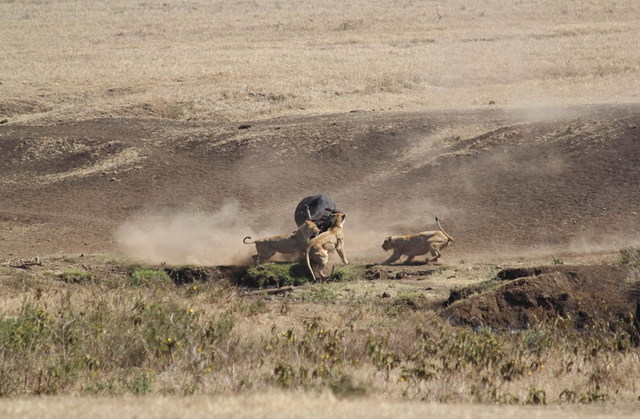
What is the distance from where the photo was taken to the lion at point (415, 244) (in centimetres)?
1856

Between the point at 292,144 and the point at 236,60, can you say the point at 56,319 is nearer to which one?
the point at 292,144

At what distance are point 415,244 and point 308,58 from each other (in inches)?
913

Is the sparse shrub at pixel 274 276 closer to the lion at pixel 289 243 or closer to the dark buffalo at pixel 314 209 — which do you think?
the lion at pixel 289 243

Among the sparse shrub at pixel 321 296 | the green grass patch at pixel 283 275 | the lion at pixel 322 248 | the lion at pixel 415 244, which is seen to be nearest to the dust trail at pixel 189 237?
the green grass patch at pixel 283 275

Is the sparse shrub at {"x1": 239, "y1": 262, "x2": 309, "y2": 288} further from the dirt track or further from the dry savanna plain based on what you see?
the dirt track

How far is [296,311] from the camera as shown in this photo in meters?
14.2

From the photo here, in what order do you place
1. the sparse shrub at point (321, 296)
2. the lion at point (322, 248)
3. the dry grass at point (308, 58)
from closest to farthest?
1. the sparse shrub at point (321, 296)
2. the lion at point (322, 248)
3. the dry grass at point (308, 58)

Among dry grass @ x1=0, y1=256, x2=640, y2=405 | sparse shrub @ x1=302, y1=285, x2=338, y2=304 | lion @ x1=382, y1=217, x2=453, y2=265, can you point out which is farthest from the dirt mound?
lion @ x1=382, y1=217, x2=453, y2=265

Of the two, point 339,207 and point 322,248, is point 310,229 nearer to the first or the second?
point 322,248

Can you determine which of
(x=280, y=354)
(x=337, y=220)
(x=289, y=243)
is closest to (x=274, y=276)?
(x=289, y=243)

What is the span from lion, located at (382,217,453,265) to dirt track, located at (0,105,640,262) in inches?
36.8

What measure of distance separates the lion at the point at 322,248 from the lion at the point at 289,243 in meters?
0.34

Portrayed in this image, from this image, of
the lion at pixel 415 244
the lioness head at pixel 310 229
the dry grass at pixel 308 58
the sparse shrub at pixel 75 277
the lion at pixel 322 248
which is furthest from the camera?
the dry grass at pixel 308 58

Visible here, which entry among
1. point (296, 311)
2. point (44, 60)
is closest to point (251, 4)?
point (44, 60)
